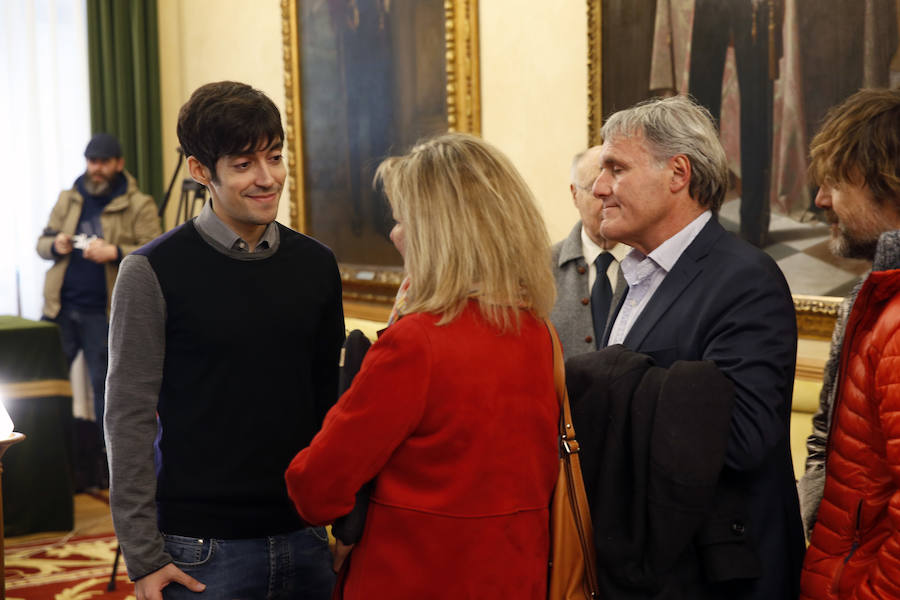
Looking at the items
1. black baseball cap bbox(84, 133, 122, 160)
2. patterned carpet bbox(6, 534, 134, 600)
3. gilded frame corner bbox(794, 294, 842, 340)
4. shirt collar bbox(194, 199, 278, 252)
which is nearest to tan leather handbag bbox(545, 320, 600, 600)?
shirt collar bbox(194, 199, 278, 252)

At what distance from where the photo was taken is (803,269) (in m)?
3.14

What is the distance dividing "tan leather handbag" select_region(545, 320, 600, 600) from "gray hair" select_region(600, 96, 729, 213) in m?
A: 0.45

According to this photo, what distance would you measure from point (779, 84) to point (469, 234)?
78.7 inches

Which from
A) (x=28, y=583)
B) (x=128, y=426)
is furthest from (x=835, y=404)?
(x=28, y=583)

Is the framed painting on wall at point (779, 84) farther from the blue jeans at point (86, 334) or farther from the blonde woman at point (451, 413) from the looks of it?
the blue jeans at point (86, 334)

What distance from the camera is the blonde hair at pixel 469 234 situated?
159 cm

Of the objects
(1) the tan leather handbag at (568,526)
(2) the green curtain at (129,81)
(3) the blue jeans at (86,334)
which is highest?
(2) the green curtain at (129,81)

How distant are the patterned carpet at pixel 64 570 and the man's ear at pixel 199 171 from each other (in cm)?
306

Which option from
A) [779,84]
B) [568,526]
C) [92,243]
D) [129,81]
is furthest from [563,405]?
[129,81]

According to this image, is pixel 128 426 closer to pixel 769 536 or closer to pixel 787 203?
pixel 769 536

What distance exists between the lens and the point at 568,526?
66.4 inches

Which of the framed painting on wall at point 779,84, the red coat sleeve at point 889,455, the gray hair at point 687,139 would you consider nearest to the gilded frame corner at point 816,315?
the framed painting on wall at point 779,84

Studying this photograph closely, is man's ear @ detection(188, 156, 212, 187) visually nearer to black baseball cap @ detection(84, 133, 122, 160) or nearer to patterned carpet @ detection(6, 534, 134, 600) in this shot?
patterned carpet @ detection(6, 534, 134, 600)

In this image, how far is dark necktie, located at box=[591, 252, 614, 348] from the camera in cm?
308
